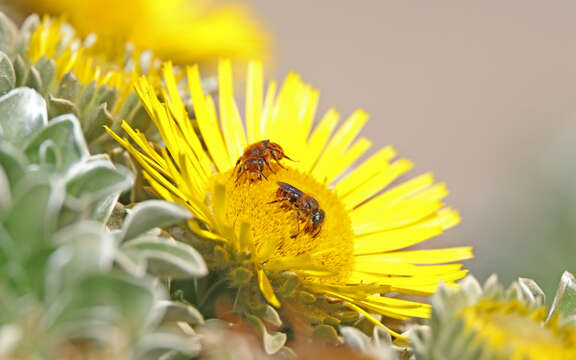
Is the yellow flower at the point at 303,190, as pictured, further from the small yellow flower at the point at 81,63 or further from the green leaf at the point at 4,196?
the green leaf at the point at 4,196

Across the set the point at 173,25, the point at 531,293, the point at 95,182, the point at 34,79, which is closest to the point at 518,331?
the point at 531,293

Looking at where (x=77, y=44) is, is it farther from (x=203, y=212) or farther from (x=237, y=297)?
(x=237, y=297)

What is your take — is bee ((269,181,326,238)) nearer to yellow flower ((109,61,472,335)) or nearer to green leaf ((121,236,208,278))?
yellow flower ((109,61,472,335))

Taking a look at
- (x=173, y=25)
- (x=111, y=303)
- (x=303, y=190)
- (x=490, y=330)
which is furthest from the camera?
(x=173, y=25)

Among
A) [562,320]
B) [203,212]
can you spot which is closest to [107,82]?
[203,212]

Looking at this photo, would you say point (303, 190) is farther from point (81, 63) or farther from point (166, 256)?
point (166, 256)

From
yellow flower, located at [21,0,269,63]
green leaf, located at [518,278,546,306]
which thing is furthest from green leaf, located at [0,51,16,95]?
green leaf, located at [518,278,546,306]
